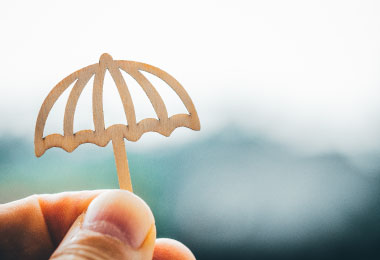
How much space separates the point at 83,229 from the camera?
628 millimetres

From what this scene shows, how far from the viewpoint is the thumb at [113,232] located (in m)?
0.59

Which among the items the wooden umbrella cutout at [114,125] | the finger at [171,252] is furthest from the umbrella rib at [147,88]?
A: the finger at [171,252]

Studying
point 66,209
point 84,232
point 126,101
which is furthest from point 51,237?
point 126,101

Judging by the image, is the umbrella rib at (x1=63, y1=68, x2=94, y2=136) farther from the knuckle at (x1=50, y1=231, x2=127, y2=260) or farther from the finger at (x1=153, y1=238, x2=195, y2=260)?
the finger at (x1=153, y1=238, x2=195, y2=260)

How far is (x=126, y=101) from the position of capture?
2.38 ft

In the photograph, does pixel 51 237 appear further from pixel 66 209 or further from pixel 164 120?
pixel 164 120

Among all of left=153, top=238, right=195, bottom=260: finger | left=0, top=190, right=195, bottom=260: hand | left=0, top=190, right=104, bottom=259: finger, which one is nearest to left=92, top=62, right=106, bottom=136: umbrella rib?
left=0, top=190, right=195, bottom=260: hand

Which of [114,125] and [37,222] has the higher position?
[114,125]

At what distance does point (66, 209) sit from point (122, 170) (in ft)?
0.97

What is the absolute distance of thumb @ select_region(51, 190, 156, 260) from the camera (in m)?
0.59

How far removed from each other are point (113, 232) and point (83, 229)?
64 mm

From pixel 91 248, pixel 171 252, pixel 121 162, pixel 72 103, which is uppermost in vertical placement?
pixel 72 103

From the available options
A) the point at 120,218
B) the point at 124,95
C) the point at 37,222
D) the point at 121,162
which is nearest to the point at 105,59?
the point at 124,95

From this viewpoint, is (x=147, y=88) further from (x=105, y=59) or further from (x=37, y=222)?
(x=37, y=222)
